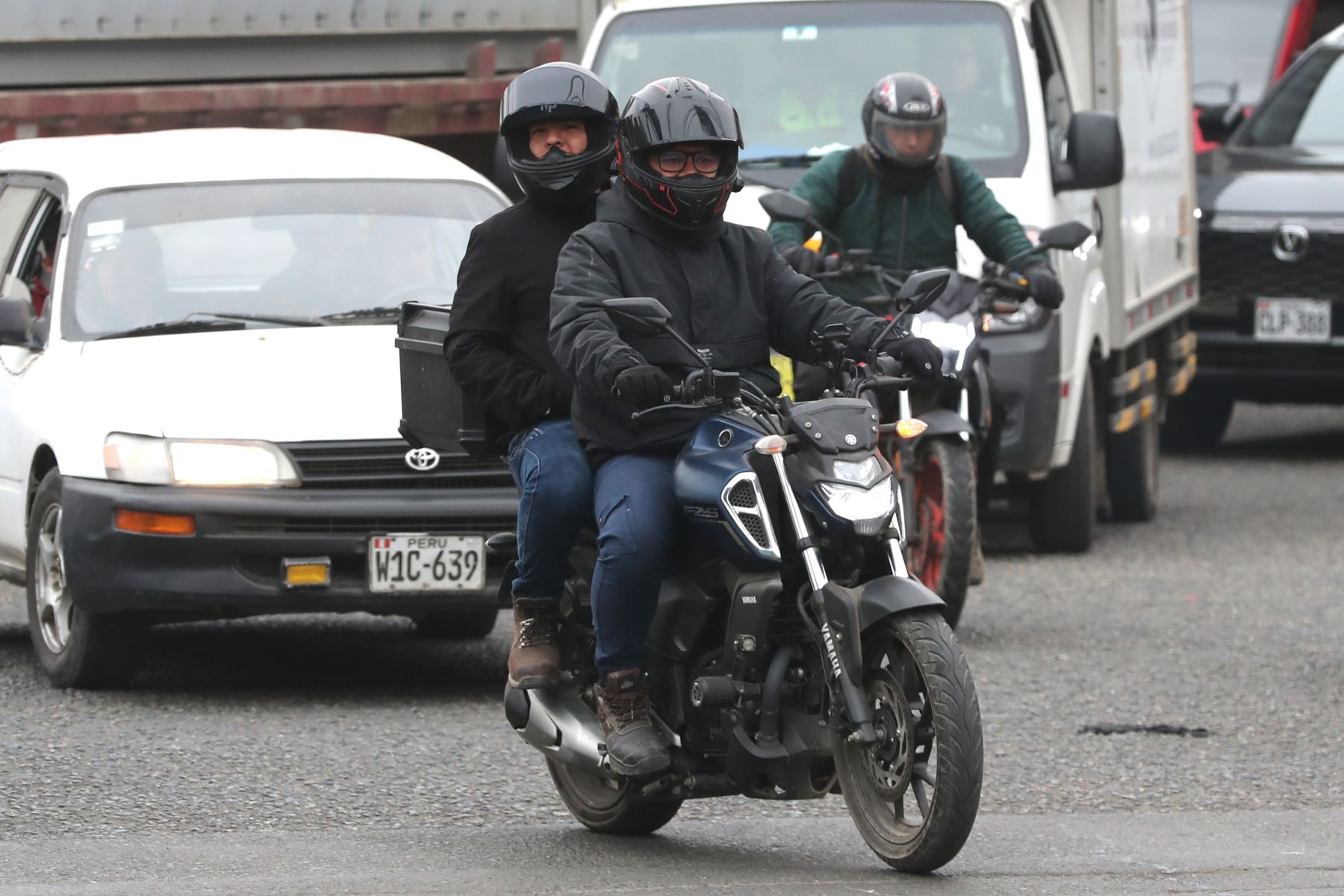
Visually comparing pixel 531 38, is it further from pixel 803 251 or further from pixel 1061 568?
pixel 803 251

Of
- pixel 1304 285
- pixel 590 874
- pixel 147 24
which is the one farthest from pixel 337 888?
pixel 1304 285

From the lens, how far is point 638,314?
539 centimetres

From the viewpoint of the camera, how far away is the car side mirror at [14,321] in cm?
848

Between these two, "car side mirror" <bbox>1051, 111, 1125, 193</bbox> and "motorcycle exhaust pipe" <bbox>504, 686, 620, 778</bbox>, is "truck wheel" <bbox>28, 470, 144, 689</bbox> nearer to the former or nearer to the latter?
"motorcycle exhaust pipe" <bbox>504, 686, 620, 778</bbox>

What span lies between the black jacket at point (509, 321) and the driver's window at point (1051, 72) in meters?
6.14

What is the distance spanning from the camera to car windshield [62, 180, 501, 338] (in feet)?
29.0

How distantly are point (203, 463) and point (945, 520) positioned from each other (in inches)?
105

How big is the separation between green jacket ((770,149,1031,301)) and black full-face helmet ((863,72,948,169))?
18 centimetres

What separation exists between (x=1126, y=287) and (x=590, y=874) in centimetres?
745

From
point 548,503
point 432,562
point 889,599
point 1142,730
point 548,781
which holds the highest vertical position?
point 548,503

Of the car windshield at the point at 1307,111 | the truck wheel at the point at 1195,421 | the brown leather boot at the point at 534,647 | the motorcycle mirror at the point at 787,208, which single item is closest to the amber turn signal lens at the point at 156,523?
the brown leather boot at the point at 534,647

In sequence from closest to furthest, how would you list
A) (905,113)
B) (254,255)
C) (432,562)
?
(432,562) → (254,255) → (905,113)

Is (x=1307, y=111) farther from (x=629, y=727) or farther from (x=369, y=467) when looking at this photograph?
(x=629, y=727)

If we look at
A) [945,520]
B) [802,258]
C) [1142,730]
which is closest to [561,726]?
[1142,730]
